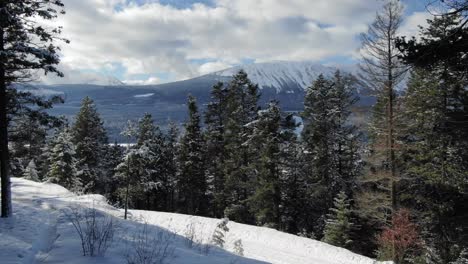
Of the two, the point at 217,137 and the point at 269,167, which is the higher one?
the point at 217,137

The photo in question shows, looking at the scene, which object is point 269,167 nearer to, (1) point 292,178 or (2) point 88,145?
(1) point 292,178

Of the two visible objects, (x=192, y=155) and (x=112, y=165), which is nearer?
(x=192, y=155)

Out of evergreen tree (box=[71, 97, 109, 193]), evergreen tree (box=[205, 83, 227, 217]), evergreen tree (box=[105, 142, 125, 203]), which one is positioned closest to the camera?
evergreen tree (box=[205, 83, 227, 217])

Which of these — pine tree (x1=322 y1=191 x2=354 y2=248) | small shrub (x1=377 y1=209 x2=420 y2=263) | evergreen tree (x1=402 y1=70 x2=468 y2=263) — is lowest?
pine tree (x1=322 y1=191 x2=354 y2=248)

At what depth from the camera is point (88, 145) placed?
149 feet

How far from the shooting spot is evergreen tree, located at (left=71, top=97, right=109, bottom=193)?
44691 mm

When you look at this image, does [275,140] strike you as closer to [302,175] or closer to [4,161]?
[302,175]

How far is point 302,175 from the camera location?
36.8 meters

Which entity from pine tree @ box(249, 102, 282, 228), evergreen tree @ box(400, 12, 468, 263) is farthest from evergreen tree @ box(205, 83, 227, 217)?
evergreen tree @ box(400, 12, 468, 263)

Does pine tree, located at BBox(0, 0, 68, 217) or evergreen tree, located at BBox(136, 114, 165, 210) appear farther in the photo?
evergreen tree, located at BBox(136, 114, 165, 210)

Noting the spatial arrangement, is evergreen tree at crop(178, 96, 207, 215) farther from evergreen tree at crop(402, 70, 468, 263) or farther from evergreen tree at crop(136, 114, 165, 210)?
evergreen tree at crop(402, 70, 468, 263)

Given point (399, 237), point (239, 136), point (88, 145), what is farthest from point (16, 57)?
point (88, 145)

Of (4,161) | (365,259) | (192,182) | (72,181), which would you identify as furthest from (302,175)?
(4,161)

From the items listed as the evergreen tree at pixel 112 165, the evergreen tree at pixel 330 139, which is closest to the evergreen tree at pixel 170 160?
the evergreen tree at pixel 112 165
